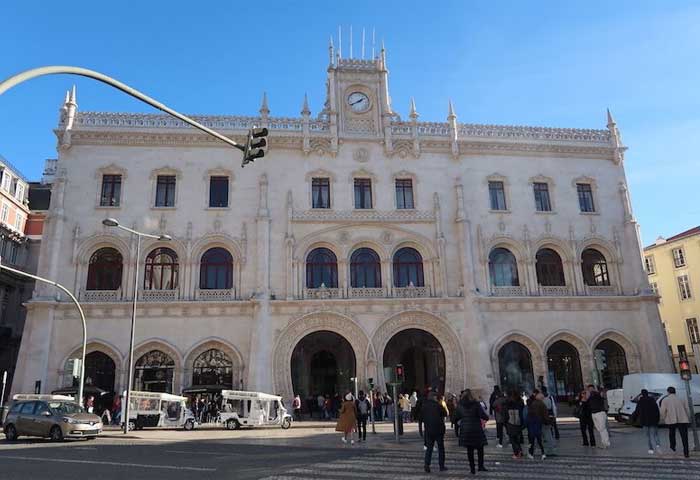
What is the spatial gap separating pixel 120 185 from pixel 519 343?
83.4 feet

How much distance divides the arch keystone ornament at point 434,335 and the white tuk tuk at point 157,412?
10483mm

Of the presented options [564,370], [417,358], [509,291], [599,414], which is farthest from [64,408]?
[564,370]

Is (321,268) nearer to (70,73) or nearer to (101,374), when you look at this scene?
(101,374)

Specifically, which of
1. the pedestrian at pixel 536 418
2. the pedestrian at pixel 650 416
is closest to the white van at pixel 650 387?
the pedestrian at pixel 650 416

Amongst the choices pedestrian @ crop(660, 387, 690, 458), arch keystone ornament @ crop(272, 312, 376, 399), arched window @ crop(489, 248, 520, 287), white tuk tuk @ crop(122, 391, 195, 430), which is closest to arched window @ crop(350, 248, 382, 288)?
arch keystone ornament @ crop(272, 312, 376, 399)

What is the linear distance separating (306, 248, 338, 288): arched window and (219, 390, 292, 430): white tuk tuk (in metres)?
8.04

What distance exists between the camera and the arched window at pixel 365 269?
3164 cm

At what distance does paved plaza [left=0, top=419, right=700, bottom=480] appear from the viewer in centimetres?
1116

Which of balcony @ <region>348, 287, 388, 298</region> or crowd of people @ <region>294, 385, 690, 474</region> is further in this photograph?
balcony @ <region>348, 287, 388, 298</region>

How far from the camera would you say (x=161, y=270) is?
30.6 m

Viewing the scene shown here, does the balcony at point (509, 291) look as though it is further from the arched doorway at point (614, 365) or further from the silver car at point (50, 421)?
the silver car at point (50, 421)

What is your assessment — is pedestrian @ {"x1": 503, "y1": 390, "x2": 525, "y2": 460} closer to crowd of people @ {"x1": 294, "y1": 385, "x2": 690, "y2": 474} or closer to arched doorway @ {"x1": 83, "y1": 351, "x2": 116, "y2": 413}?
crowd of people @ {"x1": 294, "y1": 385, "x2": 690, "y2": 474}

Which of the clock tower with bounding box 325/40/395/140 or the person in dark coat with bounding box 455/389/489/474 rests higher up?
the clock tower with bounding box 325/40/395/140

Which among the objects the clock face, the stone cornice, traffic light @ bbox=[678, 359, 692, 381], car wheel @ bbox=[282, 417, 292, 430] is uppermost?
the clock face
